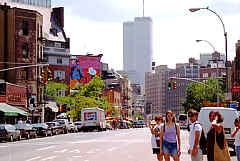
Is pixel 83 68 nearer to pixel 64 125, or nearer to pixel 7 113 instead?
pixel 64 125

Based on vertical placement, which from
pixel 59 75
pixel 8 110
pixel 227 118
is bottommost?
pixel 8 110

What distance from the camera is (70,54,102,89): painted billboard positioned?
506 ft

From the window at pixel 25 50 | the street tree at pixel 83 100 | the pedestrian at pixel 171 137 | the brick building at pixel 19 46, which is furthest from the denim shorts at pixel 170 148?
the street tree at pixel 83 100

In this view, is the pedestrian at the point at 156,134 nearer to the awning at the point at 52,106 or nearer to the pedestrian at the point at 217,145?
the pedestrian at the point at 217,145

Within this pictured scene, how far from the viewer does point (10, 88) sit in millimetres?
73188

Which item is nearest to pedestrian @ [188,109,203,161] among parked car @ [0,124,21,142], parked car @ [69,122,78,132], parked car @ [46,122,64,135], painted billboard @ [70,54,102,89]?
parked car @ [0,124,21,142]

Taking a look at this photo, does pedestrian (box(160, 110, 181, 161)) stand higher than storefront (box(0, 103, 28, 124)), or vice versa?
pedestrian (box(160, 110, 181, 161))

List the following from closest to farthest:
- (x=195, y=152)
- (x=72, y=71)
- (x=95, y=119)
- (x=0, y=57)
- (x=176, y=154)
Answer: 1. (x=195, y=152)
2. (x=176, y=154)
3. (x=95, y=119)
4. (x=0, y=57)
5. (x=72, y=71)

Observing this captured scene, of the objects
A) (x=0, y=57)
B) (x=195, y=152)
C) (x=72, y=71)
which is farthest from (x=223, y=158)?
(x=72, y=71)

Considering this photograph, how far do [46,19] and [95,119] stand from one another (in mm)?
50229

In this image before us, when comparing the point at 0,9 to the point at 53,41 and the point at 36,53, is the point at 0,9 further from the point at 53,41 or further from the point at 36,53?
the point at 53,41

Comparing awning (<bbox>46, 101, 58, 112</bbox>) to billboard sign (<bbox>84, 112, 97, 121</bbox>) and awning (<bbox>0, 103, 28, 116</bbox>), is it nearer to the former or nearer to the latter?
billboard sign (<bbox>84, 112, 97, 121</bbox>)

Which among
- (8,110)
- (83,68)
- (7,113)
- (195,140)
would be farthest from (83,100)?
(195,140)

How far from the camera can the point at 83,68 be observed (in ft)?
520
